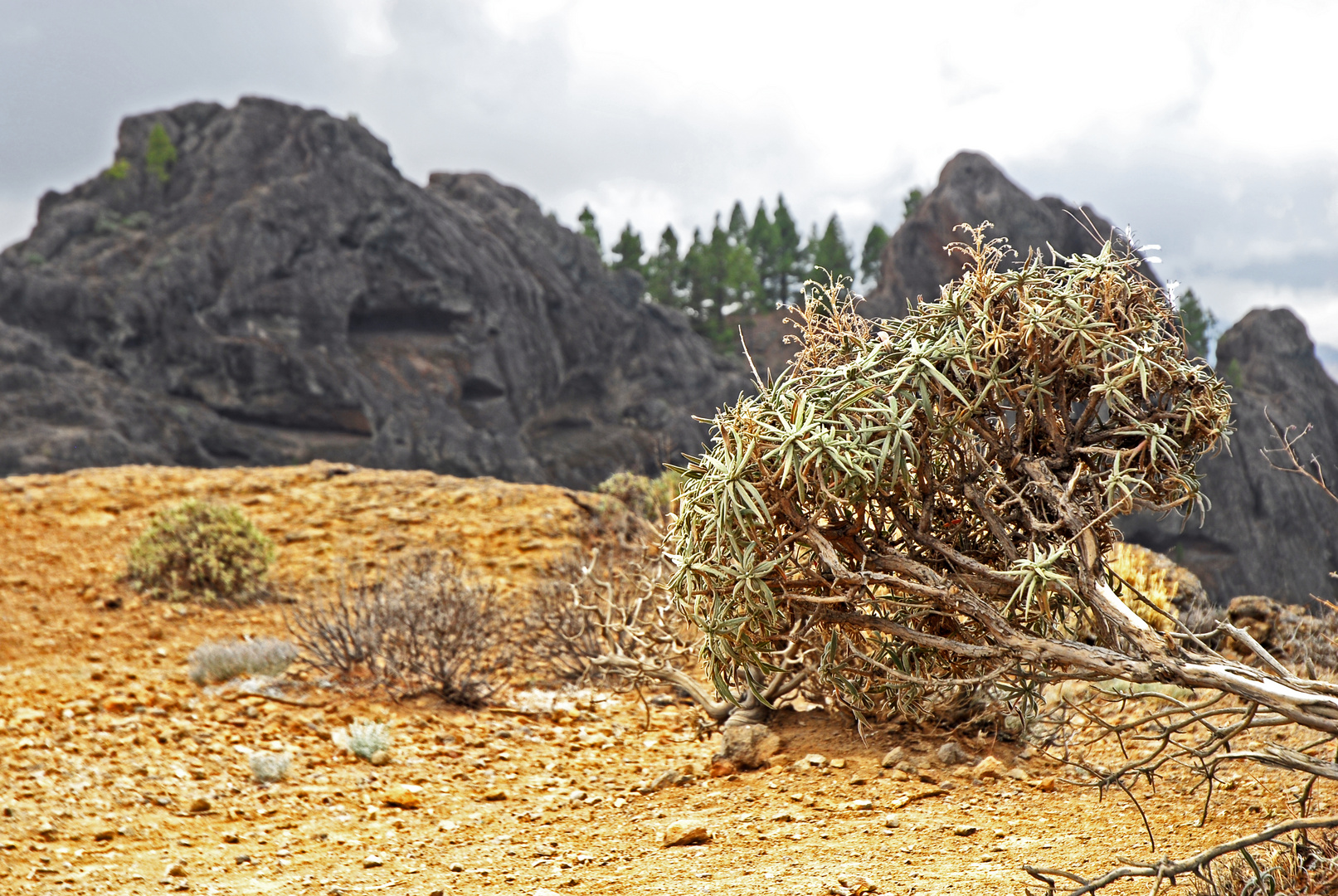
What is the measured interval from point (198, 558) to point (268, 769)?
501cm

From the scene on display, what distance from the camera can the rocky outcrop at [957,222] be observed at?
5275 cm

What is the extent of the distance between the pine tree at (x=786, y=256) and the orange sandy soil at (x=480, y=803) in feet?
184

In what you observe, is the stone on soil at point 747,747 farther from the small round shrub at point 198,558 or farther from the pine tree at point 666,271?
the pine tree at point 666,271

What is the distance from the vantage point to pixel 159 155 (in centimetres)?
4875

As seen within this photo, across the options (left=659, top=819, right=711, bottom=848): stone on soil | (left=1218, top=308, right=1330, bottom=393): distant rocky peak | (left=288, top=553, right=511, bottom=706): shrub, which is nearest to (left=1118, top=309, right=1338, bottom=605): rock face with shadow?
(left=1218, top=308, right=1330, bottom=393): distant rocky peak

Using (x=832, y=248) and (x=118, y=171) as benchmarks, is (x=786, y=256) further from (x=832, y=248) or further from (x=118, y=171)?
(x=118, y=171)

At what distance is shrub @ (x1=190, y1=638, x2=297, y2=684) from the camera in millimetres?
6917

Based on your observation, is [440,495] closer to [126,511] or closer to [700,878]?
[126,511]

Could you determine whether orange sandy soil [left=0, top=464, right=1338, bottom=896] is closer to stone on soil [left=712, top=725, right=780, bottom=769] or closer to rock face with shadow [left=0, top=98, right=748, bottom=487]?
stone on soil [left=712, top=725, right=780, bottom=769]

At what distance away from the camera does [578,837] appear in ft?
13.1

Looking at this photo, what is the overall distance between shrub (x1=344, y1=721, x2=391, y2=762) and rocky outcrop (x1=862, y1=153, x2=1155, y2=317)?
48.3 m

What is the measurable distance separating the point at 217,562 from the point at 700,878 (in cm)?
773

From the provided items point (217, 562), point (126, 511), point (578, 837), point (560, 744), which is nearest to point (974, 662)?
point (578, 837)

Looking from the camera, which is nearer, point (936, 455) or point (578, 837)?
point (936, 455)
